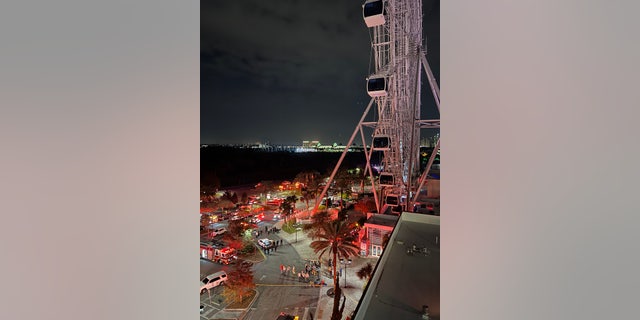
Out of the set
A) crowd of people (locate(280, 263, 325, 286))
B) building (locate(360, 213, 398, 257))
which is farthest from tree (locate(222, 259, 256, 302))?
building (locate(360, 213, 398, 257))

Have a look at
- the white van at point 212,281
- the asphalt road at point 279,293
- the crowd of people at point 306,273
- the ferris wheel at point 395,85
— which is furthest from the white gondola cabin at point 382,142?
the white van at point 212,281

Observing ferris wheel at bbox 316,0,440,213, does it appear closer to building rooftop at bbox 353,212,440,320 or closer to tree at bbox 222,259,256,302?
building rooftop at bbox 353,212,440,320

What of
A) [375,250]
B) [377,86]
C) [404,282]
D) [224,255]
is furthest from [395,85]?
[224,255]
